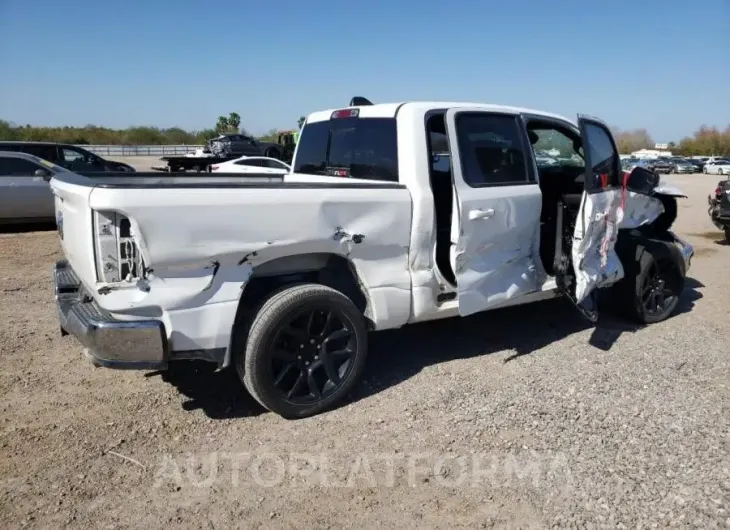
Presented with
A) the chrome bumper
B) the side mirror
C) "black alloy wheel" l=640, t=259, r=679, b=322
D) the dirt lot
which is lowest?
the dirt lot

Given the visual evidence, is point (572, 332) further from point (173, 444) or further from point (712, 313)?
point (173, 444)

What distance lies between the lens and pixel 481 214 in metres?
3.96

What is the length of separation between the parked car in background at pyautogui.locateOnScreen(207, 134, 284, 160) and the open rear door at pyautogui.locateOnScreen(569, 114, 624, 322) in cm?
2292

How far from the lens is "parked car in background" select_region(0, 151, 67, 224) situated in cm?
1030

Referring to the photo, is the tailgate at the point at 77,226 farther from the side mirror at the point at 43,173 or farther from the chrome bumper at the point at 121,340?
the side mirror at the point at 43,173

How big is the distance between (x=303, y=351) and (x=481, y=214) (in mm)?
1547

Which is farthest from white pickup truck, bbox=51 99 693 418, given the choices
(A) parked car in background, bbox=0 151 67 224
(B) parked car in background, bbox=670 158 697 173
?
(B) parked car in background, bbox=670 158 697 173

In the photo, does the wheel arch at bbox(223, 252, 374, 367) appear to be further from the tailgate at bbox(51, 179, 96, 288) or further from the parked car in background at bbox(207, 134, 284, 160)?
the parked car in background at bbox(207, 134, 284, 160)

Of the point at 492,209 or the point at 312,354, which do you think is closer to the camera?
→ the point at 312,354

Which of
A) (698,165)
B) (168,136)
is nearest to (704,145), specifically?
(698,165)

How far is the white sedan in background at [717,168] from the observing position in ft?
160

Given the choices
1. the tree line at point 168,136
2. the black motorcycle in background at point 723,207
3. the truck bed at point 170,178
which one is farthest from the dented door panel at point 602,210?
the tree line at point 168,136

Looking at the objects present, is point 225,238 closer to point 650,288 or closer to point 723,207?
point 650,288

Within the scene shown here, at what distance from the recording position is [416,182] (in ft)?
12.4
